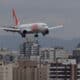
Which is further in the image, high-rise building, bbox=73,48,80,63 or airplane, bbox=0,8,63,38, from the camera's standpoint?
high-rise building, bbox=73,48,80,63

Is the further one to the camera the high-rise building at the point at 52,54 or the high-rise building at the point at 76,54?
the high-rise building at the point at 76,54

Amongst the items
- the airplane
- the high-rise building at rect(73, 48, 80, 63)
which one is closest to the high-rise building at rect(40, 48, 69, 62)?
the high-rise building at rect(73, 48, 80, 63)

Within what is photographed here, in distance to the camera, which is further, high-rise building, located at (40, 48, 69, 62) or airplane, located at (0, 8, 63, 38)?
high-rise building, located at (40, 48, 69, 62)

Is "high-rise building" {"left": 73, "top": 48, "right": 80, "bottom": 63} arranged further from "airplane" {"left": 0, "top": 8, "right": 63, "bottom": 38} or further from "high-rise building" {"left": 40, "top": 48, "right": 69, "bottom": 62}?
"airplane" {"left": 0, "top": 8, "right": 63, "bottom": 38}

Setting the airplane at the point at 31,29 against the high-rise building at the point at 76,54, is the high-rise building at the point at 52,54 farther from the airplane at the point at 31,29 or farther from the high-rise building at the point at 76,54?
the airplane at the point at 31,29

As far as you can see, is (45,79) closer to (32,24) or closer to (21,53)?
(21,53)

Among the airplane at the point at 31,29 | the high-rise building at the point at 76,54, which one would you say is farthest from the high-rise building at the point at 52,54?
the airplane at the point at 31,29

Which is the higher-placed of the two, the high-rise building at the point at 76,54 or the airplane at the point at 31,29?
the high-rise building at the point at 76,54

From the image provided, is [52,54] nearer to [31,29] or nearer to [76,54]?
[76,54]

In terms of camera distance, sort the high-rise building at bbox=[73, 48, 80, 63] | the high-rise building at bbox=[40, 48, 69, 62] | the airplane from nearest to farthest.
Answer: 1. the airplane
2. the high-rise building at bbox=[40, 48, 69, 62]
3. the high-rise building at bbox=[73, 48, 80, 63]

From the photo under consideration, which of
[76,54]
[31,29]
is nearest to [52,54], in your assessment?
[76,54]

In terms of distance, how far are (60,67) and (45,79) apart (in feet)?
39.2

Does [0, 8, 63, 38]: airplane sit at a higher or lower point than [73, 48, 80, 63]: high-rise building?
lower

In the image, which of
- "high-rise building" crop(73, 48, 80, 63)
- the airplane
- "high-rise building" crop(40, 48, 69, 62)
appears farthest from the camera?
"high-rise building" crop(73, 48, 80, 63)
